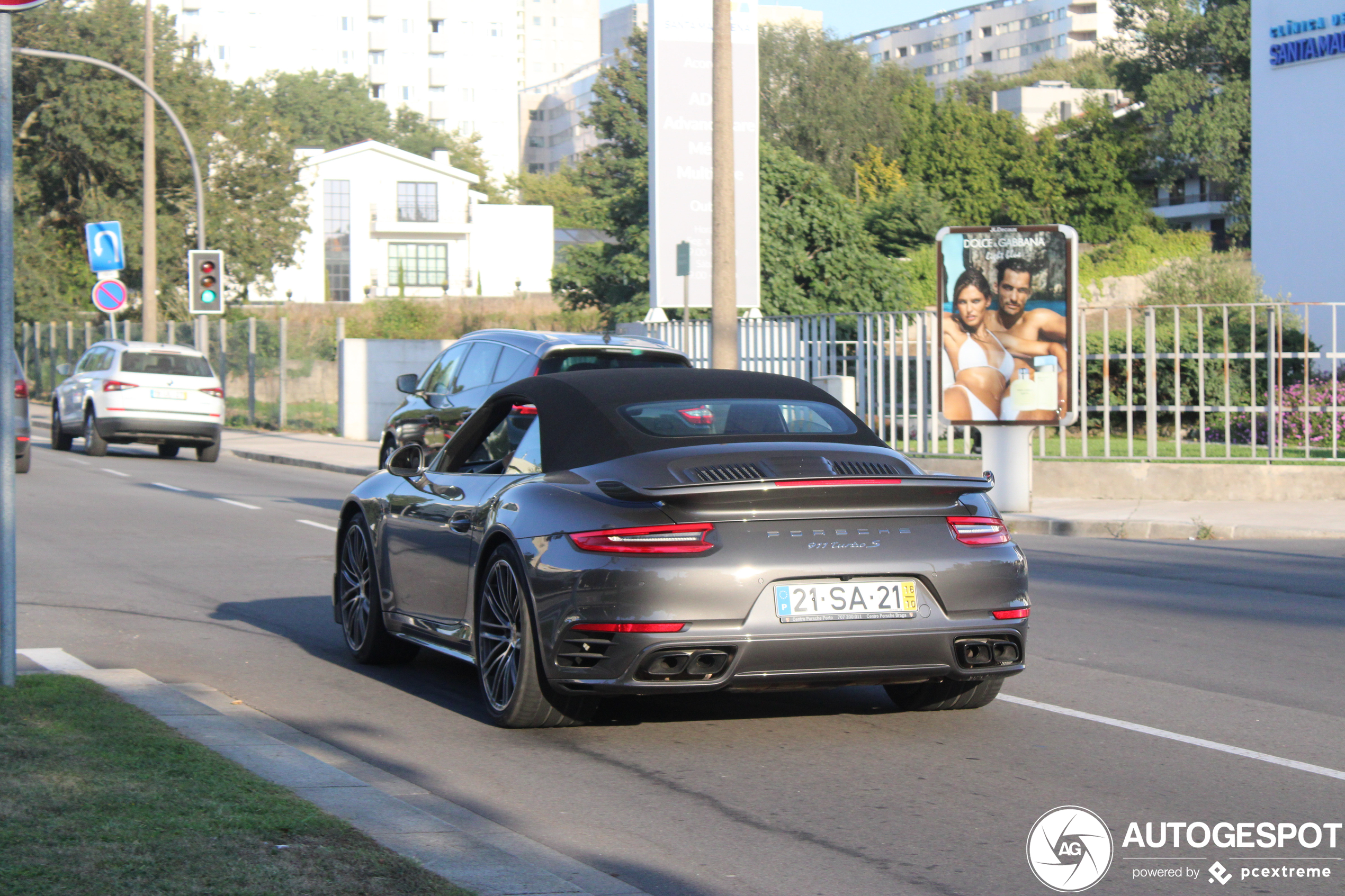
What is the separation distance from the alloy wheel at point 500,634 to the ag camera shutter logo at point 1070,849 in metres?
2.23

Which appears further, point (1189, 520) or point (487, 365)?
point (1189, 520)

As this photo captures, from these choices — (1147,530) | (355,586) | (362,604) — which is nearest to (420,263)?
(1147,530)

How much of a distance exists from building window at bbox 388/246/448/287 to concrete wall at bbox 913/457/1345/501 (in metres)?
75.5

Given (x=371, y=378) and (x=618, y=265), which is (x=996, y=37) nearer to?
(x=618, y=265)

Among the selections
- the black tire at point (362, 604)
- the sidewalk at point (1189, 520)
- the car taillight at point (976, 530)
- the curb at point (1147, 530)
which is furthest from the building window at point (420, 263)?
the car taillight at point (976, 530)

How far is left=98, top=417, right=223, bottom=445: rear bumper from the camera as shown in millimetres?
25656

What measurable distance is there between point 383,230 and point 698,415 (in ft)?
282

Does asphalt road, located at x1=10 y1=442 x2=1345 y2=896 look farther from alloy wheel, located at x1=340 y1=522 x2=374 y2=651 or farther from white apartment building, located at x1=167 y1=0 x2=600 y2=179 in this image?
white apartment building, located at x1=167 y1=0 x2=600 y2=179

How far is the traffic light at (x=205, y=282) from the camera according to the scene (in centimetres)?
3359

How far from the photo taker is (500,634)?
21.5 ft

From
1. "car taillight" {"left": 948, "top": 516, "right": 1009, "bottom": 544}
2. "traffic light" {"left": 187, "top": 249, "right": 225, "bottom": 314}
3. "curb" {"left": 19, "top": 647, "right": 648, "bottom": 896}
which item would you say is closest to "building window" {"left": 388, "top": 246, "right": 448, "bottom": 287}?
"traffic light" {"left": 187, "top": 249, "right": 225, "bottom": 314}

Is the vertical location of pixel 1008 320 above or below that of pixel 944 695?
above

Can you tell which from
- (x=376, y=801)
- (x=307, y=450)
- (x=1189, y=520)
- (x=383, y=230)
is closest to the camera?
(x=376, y=801)

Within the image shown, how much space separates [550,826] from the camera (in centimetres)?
512
